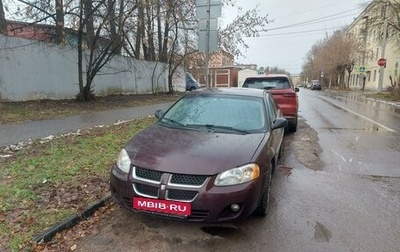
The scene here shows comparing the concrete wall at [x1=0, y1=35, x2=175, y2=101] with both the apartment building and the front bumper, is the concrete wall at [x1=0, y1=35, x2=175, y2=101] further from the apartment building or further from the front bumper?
the apartment building

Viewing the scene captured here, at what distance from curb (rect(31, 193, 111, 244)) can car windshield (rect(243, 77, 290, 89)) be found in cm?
655

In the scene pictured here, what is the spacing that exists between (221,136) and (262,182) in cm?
79

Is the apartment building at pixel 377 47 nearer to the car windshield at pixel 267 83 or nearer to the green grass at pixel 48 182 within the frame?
the car windshield at pixel 267 83

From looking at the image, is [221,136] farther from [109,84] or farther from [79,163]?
[109,84]

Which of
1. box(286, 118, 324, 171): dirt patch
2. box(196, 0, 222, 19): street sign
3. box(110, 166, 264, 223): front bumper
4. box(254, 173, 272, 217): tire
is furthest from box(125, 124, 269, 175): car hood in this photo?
box(196, 0, 222, 19): street sign

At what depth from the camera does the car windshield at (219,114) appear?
4465 mm

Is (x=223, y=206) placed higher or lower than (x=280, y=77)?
lower

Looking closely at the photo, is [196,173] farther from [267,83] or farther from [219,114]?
[267,83]

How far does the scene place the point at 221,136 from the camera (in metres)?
4.04

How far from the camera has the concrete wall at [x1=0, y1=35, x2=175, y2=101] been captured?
39.8 feet

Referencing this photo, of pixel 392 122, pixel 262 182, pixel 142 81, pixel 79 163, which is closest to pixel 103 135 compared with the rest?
pixel 79 163

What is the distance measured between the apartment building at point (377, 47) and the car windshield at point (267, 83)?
21.4m

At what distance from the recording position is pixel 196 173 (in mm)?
3219

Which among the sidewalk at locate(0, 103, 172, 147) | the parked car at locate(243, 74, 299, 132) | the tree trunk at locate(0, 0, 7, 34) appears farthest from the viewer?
the tree trunk at locate(0, 0, 7, 34)
